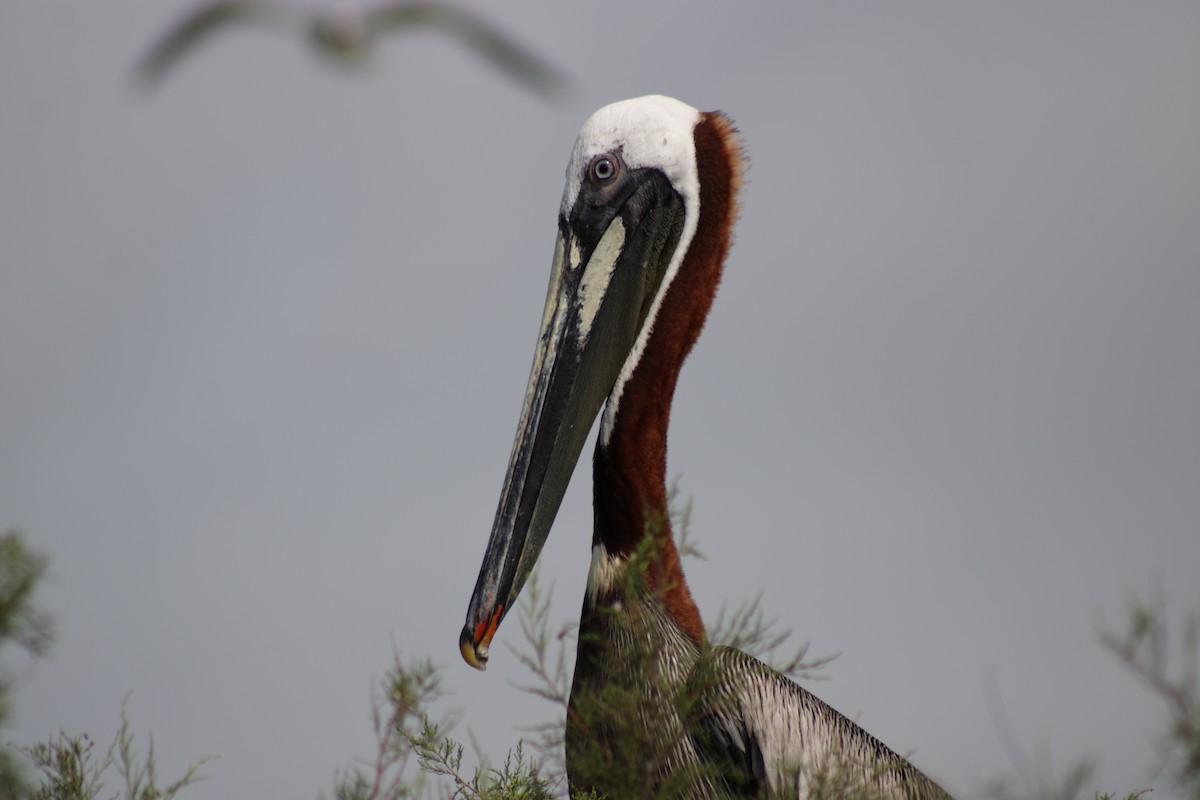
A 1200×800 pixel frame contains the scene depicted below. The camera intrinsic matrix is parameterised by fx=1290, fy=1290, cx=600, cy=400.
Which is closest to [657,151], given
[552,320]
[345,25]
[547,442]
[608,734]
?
[552,320]

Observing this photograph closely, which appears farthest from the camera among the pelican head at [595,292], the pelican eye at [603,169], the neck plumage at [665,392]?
the pelican eye at [603,169]

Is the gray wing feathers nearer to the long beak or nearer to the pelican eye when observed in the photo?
the long beak

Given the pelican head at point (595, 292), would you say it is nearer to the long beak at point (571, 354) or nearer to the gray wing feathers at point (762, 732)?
the long beak at point (571, 354)

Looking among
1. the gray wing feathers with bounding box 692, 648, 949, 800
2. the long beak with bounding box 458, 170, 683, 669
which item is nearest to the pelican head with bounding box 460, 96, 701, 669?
the long beak with bounding box 458, 170, 683, 669

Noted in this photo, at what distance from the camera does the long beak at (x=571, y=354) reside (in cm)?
467

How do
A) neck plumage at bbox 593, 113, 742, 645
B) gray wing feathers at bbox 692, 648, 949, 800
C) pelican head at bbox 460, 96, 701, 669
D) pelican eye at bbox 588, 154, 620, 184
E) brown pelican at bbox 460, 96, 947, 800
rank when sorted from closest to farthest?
gray wing feathers at bbox 692, 648, 949, 800
brown pelican at bbox 460, 96, 947, 800
neck plumage at bbox 593, 113, 742, 645
pelican head at bbox 460, 96, 701, 669
pelican eye at bbox 588, 154, 620, 184

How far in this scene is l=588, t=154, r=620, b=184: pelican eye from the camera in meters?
5.14

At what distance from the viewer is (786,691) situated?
14.2ft

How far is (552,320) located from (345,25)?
172 inches

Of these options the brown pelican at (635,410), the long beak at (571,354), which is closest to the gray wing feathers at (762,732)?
the brown pelican at (635,410)

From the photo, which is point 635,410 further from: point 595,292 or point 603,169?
point 603,169

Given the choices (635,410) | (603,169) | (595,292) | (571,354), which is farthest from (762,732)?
(603,169)

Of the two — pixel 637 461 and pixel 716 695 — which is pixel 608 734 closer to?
pixel 716 695

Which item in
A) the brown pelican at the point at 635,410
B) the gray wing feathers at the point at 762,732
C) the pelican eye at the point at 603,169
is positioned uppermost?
the pelican eye at the point at 603,169
